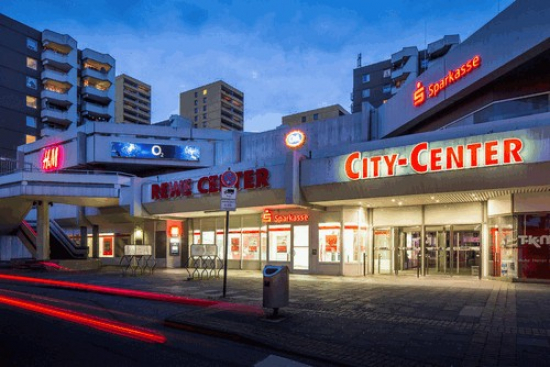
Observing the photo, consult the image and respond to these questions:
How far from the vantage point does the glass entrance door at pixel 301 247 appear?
2275 cm

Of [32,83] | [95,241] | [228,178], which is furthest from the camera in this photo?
[32,83]

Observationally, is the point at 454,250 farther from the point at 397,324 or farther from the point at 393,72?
the point at 393,72

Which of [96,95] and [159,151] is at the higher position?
[96,95]

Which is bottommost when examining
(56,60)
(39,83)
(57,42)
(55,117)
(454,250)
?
(454,250)

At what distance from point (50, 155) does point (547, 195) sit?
125 feet

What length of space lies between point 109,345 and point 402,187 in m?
12.7

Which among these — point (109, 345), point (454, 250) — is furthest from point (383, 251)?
point (109, 345)

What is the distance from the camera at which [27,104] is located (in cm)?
6419

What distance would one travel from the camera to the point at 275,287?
9562 millimetres

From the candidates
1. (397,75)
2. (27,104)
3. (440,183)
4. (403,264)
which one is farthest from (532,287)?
(27,104)

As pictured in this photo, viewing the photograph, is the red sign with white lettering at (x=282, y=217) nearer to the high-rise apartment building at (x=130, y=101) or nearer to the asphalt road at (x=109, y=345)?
the asphalt road at (x=109, y=345)

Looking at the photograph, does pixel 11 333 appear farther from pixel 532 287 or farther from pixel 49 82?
pixel 49 82

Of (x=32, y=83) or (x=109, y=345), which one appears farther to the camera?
(x=32, y=83)

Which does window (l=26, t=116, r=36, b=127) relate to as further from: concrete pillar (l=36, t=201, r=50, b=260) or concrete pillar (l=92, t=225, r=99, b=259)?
concrete pillar (l=36, t=201, r=50, b=260)
